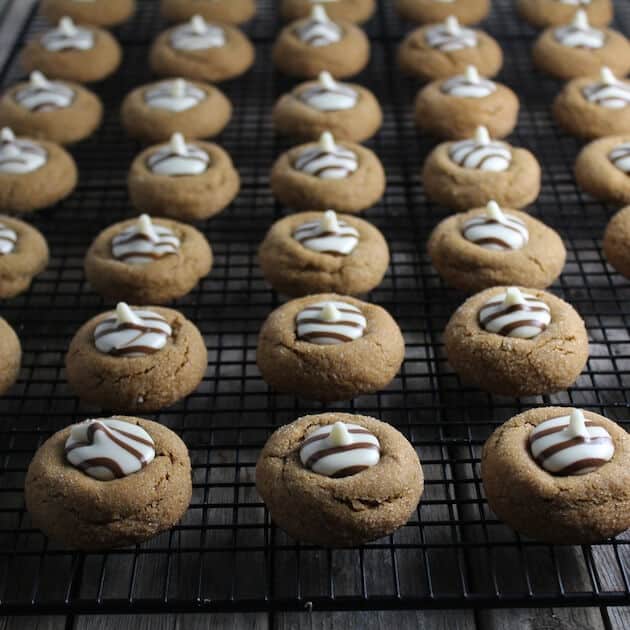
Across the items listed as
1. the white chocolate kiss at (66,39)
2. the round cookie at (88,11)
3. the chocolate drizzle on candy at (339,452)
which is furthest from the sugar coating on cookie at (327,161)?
the round cookie at (88,11)

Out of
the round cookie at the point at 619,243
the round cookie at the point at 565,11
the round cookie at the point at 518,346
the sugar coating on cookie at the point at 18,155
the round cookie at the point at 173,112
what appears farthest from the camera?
the round cookie at the point at 565,11

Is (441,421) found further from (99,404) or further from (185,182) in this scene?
(185,182)

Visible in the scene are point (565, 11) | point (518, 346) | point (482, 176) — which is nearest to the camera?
point (518, 346)

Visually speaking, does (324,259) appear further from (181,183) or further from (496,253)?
(181,183)

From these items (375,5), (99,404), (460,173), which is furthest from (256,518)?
(375,5)

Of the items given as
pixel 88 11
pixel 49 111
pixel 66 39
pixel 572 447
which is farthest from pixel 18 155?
pixel 572 447

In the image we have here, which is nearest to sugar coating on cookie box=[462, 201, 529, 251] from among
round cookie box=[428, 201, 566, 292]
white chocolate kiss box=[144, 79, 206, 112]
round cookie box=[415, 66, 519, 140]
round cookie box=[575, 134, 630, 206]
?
round cookie box=[428, 201, 566, 292]

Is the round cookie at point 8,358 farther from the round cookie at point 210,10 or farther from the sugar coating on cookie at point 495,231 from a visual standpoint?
the round cookie at point 210,10
